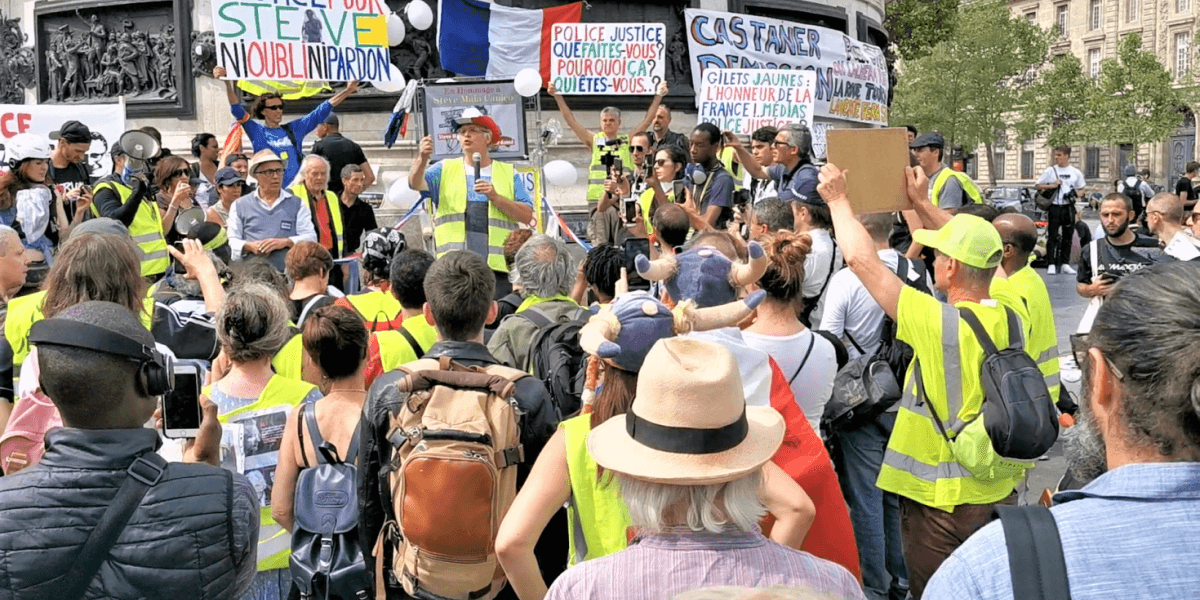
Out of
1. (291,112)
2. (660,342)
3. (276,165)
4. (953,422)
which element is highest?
(291,112)

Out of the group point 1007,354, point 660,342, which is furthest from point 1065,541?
point 1007,354

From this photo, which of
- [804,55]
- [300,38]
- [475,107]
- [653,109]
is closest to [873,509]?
[475,107]

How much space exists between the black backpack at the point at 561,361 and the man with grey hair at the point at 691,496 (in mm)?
1733

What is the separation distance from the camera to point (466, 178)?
8.62 meters

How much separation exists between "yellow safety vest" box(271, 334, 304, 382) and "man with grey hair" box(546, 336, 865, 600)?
2467mm

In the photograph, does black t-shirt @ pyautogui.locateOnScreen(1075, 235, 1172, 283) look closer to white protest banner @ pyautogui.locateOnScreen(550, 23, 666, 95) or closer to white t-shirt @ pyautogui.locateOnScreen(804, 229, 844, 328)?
white t-shirt @ pyautogui.locateOnScreen(804, 229, 844, 328)

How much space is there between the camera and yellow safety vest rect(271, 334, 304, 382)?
15.1 feet

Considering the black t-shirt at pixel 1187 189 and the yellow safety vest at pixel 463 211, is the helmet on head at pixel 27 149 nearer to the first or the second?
the yellow safety vest at pixel 463 211

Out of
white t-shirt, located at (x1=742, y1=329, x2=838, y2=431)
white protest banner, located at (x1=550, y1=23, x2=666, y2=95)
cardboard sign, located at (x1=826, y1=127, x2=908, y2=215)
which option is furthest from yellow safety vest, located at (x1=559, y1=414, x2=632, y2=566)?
white protest banner, located at (x1=550, y1=23, x2=666, y2=95)

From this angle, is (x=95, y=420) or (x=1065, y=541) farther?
(x=95, y=420)

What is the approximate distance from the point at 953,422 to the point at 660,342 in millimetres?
2106

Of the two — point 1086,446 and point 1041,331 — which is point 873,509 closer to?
point 1041,331

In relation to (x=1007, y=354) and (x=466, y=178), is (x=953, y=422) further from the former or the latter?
(x=466, y=178)

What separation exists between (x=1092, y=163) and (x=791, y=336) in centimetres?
7618
